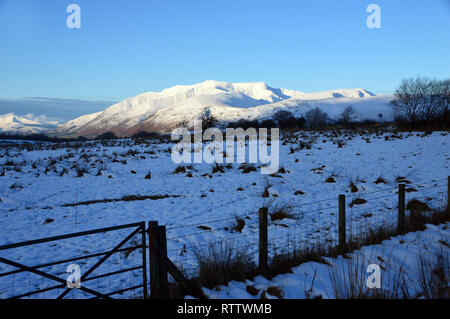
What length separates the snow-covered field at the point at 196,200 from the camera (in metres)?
6.17

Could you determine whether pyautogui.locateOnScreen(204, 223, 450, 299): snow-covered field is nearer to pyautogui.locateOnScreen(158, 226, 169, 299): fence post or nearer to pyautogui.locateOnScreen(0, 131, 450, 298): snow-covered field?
pyautogui.locateOnScreen(0, 131, 450, 298): snow-covered field

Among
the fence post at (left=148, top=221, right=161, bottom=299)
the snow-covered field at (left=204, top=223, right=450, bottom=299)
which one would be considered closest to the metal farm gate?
the fence post at (left=148, top=221, right=161, bottom=299)

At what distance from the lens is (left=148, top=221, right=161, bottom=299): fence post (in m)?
3.19

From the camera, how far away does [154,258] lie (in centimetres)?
320

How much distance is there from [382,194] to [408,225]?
3603 millimetres

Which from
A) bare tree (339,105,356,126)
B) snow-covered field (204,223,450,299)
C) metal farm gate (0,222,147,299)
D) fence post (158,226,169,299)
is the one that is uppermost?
bare tree (339,105,356,126)

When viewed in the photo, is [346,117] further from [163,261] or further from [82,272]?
[163,261]

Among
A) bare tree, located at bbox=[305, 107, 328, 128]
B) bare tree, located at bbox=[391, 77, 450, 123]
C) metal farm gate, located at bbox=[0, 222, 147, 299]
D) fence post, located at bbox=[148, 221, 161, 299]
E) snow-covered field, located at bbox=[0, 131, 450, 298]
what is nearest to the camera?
fence post, located at bbox=[148, 221, 161, 299]

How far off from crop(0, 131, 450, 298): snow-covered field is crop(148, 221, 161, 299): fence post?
105 centimetres

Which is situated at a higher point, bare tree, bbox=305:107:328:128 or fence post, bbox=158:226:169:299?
bare tree, bbox=305:107:328:128

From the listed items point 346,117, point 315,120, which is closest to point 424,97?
point 346,117

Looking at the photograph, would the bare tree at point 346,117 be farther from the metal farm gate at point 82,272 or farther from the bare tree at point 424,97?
the metal farm gate at point 82,272

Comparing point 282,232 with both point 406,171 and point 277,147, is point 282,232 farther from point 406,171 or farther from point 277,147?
point 277,147

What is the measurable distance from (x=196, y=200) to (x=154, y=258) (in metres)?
6.84
